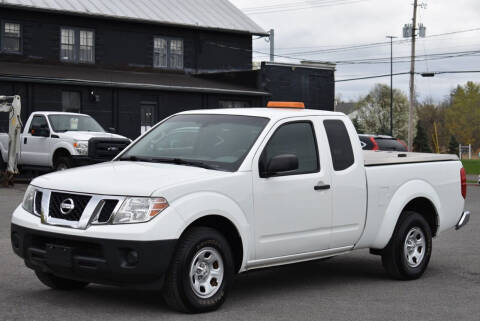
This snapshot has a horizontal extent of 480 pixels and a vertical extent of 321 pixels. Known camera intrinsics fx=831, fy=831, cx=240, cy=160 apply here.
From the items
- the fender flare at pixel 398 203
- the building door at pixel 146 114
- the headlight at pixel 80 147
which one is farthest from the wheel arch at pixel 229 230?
the building door at pixel 146 114

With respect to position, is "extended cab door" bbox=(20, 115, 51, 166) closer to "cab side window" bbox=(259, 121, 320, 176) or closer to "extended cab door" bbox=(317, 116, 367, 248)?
"extended cab door" bbox=(317, 116, 367, 248)

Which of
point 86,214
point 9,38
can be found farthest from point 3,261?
point 9,38

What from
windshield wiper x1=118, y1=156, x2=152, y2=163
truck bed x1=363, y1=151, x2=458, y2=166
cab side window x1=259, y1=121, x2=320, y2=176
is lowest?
truck bed x1=363, y1=151, x2=458, y2=166

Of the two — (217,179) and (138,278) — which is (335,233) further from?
(138,278)

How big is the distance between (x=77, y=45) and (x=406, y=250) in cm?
3001

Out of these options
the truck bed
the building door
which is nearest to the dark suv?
the building door

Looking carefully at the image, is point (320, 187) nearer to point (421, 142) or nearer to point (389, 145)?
point (389, 145)

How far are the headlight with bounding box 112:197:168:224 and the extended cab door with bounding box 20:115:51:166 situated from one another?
17261 millimetres

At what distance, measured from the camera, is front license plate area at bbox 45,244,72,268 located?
683cm

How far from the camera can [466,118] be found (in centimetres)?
12700

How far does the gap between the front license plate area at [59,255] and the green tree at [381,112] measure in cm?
10321

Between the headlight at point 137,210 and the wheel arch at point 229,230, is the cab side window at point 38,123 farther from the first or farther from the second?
the headlight at point 137,210

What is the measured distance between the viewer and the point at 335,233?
8.30 metres

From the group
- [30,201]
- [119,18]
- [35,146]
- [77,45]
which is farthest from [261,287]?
[119,18]
